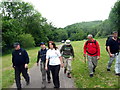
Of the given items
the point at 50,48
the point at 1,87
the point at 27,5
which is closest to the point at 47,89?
the point at 50,48

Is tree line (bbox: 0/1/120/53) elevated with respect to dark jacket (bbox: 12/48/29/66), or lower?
elevated

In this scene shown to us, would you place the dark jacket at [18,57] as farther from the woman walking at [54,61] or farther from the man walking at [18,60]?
the woman walking at [54,61]

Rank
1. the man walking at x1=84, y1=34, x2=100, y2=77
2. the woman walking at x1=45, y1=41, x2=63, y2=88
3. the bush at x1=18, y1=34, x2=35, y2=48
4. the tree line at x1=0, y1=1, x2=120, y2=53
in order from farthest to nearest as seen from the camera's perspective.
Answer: the bush at x1=18, y1=34, x2=35, y2=48 → the tree line at x1=0, y1=1, x2=120, y2=53 → the man walking at x1=84, y1=34, x2=100, y2=77 → the woman walking at x1=45, y1=41, x2=63, y2=88

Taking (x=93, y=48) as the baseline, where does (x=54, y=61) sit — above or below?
below

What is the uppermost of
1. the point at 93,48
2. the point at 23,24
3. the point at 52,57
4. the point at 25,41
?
the point at 23,24

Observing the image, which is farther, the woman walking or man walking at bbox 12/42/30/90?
man walking at bbox 12/42/30/90

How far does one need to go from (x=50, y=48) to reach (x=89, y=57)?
8.04ft

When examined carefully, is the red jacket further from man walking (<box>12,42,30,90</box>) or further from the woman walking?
man walking (<box>12,42,30,90</box>)

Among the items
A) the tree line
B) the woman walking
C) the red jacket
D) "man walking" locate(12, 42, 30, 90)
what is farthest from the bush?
the woman walking

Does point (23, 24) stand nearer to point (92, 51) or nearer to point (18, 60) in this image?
point (92, 51)

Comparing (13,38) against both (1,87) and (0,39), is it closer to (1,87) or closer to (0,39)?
(0,39)

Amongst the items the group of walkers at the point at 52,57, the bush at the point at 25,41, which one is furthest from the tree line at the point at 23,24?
the group of walkers at the point at 52,57

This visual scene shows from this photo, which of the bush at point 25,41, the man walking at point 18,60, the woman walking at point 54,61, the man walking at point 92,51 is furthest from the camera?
the bush at point 25,41

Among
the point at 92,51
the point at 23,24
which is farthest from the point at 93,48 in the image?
the point at 23,24
